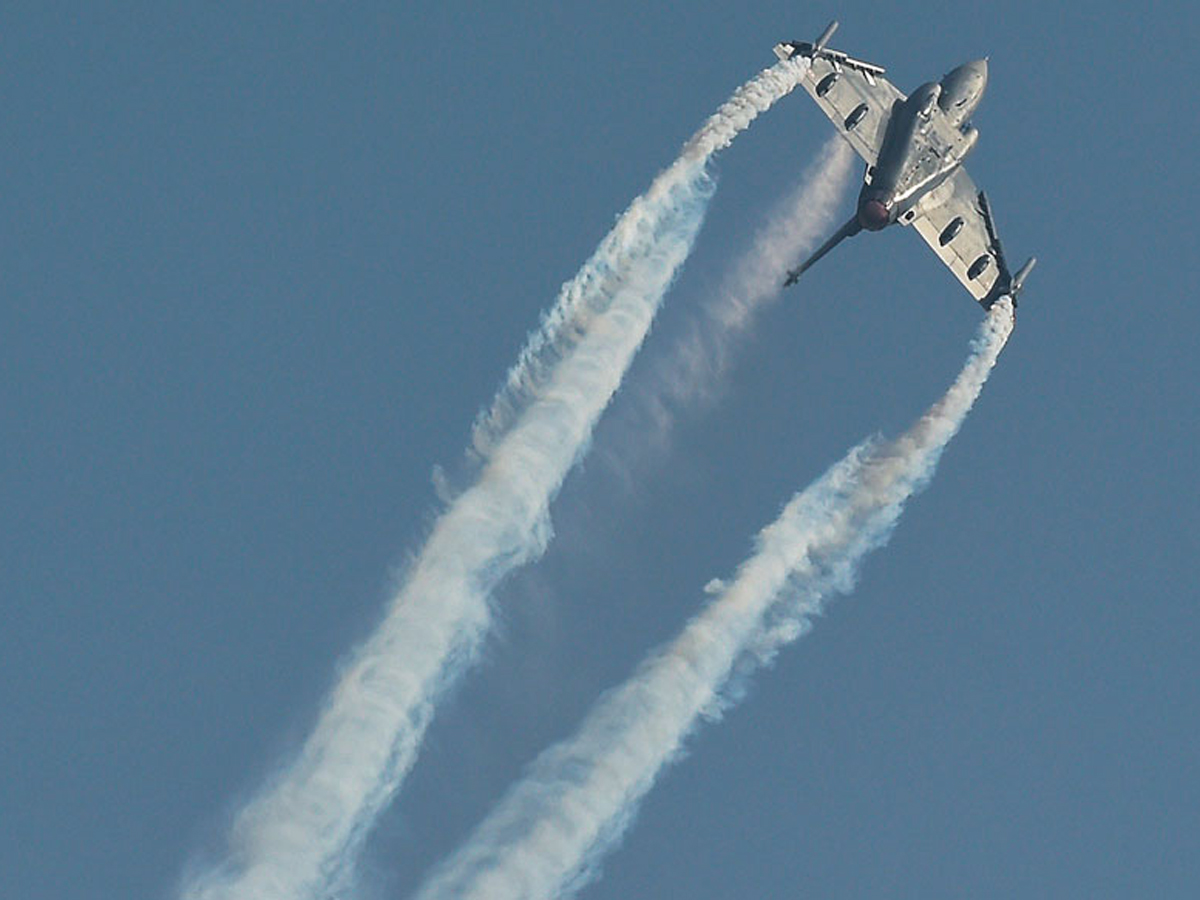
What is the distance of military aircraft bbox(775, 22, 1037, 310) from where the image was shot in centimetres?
8406

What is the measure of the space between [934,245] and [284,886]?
30455 millimetres

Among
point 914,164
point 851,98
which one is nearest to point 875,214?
point 914,164

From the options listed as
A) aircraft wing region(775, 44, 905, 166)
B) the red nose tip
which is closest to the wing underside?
aircraft wing region(775, 44, 905, 166)

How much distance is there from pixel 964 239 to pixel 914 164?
405 cm

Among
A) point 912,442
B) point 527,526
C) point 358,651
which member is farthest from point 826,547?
point 358,651

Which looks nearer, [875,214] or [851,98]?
[875,214]

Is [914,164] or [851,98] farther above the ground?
[851,98]

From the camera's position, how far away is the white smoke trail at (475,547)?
71938 millimetres

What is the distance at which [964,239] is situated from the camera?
286 feet

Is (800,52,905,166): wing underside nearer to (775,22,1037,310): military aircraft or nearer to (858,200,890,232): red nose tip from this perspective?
(775,22,1037,310): military aircraft

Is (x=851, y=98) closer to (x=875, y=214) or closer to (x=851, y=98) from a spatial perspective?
(x=851, y=98)

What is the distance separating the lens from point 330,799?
2852 inches

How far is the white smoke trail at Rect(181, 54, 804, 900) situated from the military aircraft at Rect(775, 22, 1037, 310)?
209 cm

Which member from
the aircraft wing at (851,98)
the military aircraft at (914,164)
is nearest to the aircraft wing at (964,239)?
the military aircraft at (914,164)
